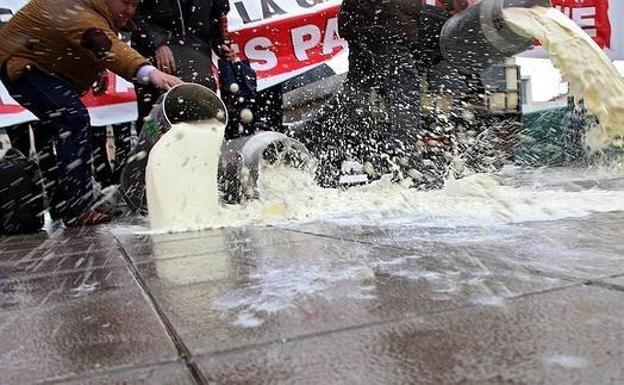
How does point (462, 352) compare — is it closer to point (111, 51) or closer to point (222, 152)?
point (111, 51)

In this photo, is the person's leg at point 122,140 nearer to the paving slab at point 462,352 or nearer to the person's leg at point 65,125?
the person's leg at point 65,125

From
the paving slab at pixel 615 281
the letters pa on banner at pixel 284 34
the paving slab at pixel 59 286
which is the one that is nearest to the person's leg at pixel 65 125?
the paving slab at pixel 59 286

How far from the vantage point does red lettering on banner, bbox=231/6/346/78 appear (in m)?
6.28

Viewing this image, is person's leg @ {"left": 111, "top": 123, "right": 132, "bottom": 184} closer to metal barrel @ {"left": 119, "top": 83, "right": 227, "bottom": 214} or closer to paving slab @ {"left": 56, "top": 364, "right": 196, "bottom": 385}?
metal barrel @ {"left": 119, "top": 83, "right": 227, "bottom": 214}

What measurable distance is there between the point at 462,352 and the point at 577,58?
138 inches

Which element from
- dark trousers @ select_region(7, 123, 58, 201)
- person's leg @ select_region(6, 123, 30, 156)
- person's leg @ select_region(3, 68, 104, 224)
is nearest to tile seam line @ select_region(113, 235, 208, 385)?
person's leg @ select_region(3, 68, 104, 224)

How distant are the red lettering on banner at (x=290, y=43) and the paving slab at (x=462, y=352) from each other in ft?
17.3

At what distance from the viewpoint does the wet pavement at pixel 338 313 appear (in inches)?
37.2

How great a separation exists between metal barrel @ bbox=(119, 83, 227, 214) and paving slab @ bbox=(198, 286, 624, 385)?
7.61ft

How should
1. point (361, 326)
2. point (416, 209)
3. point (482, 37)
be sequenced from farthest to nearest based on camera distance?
point (482, 37)
point (416, 209)
point (361, 326)

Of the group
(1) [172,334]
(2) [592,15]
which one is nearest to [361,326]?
(1) [172,334]

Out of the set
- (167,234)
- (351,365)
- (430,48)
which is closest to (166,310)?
(351,365)

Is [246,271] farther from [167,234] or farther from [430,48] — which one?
[430,48]

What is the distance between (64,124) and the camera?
358 cm
